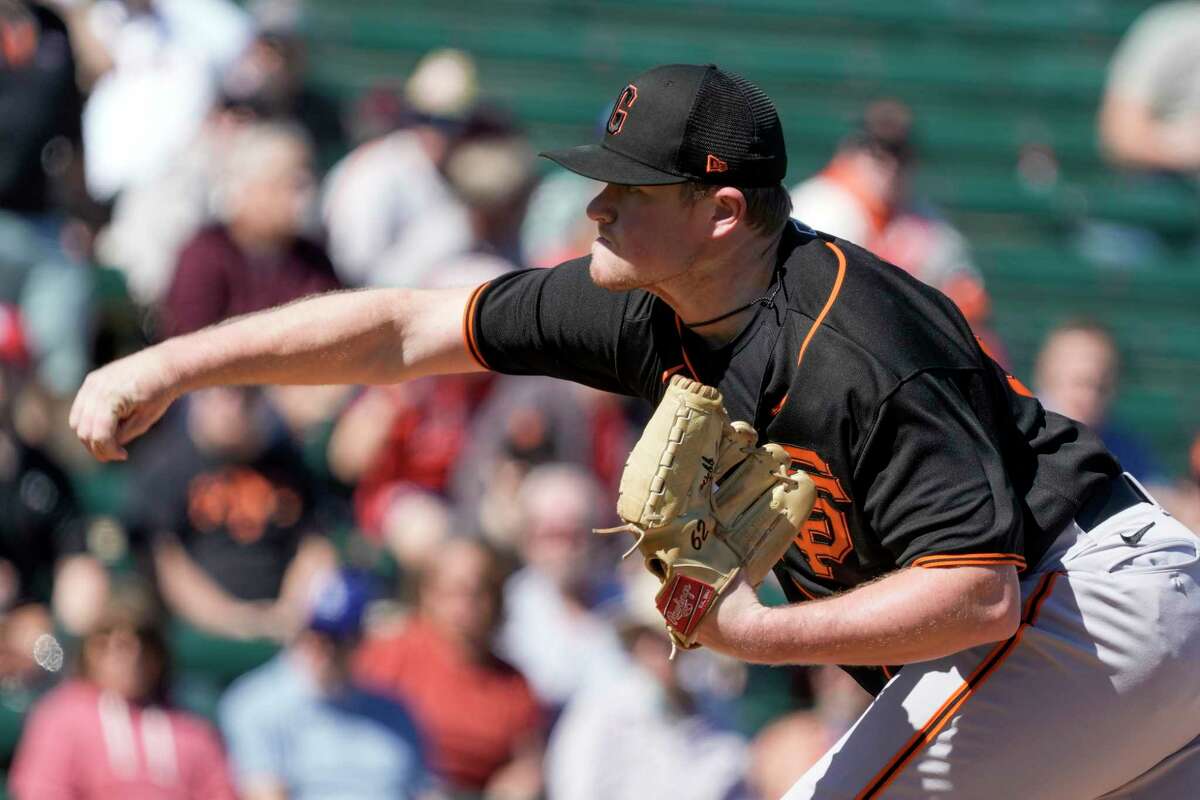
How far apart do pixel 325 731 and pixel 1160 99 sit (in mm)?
5207

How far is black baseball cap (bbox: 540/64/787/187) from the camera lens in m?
3.01

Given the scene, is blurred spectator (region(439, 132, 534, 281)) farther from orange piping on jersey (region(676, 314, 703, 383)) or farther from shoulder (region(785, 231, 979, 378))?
shoulder (region(785, 231, 979, 378))

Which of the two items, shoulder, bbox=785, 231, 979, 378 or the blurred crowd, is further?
the blurred crowd

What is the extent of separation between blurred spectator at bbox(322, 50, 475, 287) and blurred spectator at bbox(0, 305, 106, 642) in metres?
1.46

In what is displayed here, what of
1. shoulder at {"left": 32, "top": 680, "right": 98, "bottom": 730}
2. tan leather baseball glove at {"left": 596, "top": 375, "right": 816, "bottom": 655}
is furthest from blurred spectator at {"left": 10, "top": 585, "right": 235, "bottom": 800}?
tan leather baseball glove at {"left": 596, "top": 375, "right": 816, "bottom": 655}

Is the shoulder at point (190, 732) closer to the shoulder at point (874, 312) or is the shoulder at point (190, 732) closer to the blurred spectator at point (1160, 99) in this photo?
the shoulder at point (874, 312)

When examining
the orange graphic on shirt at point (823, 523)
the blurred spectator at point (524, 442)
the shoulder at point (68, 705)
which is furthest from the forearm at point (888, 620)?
the blurred spectator at point (524, 442)

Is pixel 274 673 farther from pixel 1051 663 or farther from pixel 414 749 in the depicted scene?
pixel 1051 663

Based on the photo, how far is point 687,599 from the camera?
284cm

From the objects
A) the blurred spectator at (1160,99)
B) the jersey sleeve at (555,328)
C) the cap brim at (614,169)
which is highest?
the cap brim at (614,169)

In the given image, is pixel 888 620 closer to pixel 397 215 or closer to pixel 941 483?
pixel 941 483

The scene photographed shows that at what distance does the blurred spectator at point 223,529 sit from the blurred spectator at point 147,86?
1343mm

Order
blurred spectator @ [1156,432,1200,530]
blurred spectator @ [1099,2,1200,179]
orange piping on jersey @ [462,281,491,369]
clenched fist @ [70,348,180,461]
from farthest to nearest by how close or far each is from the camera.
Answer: blurred spectator @ [1099,2,1200,179] → blurred spectator @ [1156,432,1200,530] → orange piping on jersey @ [462,281,491,369] → clenched fist @ [70,348,180,461]

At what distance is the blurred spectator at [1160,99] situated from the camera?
8.56 meters
